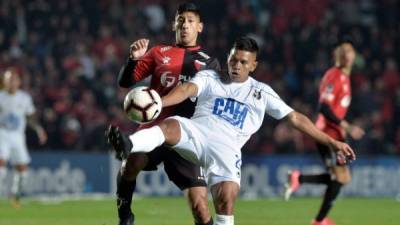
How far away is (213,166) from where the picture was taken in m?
8.45

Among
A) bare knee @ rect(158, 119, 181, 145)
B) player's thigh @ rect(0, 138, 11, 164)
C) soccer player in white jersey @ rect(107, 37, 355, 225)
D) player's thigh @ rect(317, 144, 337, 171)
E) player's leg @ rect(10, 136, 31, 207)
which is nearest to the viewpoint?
bare knee @ rect(158, 119, 181, 145)

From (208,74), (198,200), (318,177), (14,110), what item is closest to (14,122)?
(14,110)

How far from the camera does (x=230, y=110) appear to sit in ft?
28.1

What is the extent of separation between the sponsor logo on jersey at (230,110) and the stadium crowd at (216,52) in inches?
448

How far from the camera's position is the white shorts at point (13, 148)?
56.1ft

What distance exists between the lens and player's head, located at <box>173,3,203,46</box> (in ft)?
29.8

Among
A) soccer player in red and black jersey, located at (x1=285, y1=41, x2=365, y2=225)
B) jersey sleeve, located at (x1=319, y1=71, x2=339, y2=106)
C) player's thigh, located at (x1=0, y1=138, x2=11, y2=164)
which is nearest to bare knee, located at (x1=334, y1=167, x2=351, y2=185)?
soccer player in red and black jersey, located at (x1=285, y1=41, x2=365, y2=225)

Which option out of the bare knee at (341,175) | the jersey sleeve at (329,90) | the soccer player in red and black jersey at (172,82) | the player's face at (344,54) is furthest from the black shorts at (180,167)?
the player's face at (344,54)

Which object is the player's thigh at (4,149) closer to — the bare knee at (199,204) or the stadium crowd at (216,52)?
the stadium crowd at (216,52)

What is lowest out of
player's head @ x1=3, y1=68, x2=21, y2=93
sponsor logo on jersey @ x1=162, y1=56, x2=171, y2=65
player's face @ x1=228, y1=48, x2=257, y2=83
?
player's head @ x1=3, y1=68, x2=21, y2=93

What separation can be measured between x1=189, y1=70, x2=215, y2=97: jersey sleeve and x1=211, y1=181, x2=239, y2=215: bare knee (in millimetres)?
819

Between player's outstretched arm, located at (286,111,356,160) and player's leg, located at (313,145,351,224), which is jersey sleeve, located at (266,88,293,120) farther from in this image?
player's leg, located at (313,145,351,224)

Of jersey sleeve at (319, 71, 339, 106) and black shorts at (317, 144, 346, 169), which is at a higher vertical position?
jersey sleeve at (319, 71, 339, 106)

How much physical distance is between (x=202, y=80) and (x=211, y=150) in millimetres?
611
